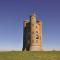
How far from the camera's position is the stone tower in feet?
246

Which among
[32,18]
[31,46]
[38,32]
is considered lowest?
[31,46]

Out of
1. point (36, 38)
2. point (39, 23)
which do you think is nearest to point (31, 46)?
point (36, 38)

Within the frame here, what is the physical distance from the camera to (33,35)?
7588cm

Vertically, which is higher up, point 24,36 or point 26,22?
point 26,22

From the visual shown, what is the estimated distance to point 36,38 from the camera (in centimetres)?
7700

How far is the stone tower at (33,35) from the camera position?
74.9 meters
